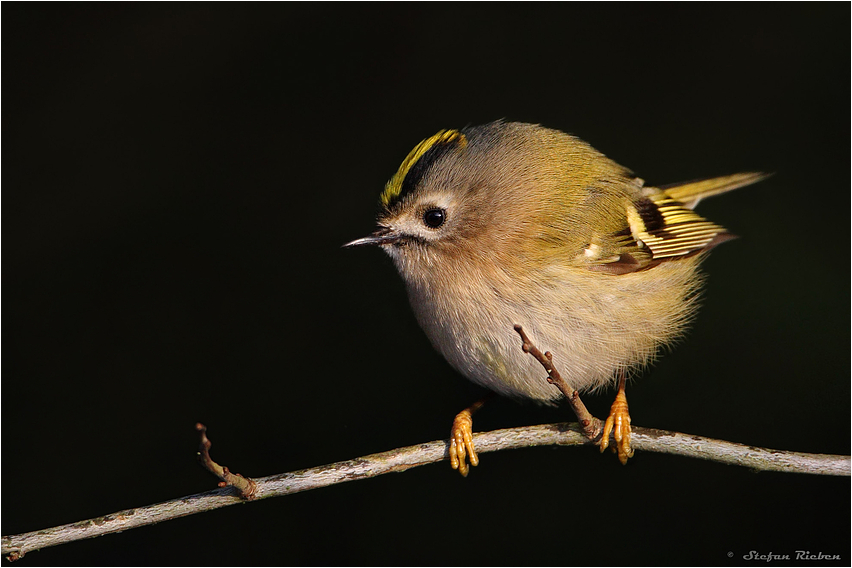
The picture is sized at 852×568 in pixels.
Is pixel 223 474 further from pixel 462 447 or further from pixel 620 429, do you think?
pixel 620 429

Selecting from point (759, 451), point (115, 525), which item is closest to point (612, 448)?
point (759, 451)

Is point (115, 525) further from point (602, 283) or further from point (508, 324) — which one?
point (602, 283)

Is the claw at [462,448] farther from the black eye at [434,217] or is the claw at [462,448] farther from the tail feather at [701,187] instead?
the tail feather at [701,187]

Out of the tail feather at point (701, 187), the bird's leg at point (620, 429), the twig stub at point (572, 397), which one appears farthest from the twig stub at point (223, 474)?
the tail feather at point (701, 187)

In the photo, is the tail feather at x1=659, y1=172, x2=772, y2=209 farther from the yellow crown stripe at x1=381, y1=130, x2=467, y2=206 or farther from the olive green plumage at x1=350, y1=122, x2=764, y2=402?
the yellow crown stripe at x1=381, y1=130, x2=467, y2=206

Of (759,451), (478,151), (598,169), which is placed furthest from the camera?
(598,169)

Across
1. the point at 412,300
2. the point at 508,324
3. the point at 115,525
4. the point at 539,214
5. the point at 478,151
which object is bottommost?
the point at 115,525
